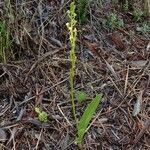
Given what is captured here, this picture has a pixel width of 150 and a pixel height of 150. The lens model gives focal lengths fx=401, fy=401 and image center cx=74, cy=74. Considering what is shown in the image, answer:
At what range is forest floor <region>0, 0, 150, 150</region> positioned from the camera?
184cm

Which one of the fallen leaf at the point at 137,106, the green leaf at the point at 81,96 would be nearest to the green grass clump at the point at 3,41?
the green leaf at the point at 81,96

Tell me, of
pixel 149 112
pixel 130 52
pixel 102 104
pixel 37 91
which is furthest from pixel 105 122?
pixel 130 52

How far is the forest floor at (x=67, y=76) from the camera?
184cm

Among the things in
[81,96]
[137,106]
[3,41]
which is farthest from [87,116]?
[3,41]

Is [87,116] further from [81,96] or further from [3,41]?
[3,41]

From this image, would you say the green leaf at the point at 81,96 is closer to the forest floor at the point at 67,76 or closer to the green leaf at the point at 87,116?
the forest floor at the point at 67,76

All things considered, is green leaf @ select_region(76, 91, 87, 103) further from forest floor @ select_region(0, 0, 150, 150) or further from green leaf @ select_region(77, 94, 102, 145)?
green leaf @ select_region(77, 94, 102, 145)

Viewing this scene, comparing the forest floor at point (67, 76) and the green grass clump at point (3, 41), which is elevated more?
the green grass clump at point (3, 41)

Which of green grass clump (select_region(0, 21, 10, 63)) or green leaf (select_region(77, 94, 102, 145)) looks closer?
green leaf (select_region(77, 94, 102, 145))

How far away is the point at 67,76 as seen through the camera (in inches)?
80.9

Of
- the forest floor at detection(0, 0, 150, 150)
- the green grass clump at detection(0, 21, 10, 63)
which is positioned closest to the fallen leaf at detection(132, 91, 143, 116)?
the forest floor at detection(0, 0, 150, 150)

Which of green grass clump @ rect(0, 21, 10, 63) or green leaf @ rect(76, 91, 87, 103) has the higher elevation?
green grass clump @ rect(0, 21, 10, 63)

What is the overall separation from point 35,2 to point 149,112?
0.90m

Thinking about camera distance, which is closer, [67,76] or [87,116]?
[87,116]
